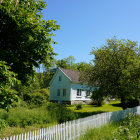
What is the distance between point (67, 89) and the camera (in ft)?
88.7

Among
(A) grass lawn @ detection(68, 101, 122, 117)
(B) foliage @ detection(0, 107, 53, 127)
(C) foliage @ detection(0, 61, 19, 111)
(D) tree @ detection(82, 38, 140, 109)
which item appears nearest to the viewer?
(C) foliage @ detection(0, 61, 19, 111)

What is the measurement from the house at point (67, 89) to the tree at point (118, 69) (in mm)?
12084

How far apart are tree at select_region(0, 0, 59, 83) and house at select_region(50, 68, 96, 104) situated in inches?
810

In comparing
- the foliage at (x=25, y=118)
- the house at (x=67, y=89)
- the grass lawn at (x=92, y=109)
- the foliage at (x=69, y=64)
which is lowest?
the grass lawn at (x=92, y=109)

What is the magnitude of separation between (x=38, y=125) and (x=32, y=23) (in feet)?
22.1

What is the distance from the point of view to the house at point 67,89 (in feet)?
87.1

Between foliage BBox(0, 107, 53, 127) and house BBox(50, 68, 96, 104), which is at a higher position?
house BBox(50, 68, 96, 104)

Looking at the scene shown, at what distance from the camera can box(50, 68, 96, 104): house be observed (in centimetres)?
2655

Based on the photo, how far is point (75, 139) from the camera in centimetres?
647

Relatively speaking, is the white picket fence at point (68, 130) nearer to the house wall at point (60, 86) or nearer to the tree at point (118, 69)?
the tree at point (118, 69)

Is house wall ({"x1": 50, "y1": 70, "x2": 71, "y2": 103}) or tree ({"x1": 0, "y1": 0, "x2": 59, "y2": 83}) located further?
house wall ({"x1": 50, "y1": 70, "x2": 71, "y2": 103})

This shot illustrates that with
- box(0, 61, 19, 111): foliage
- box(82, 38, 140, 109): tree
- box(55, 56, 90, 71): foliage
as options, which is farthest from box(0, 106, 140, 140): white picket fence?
box(55, 56, 90, 71): foliage

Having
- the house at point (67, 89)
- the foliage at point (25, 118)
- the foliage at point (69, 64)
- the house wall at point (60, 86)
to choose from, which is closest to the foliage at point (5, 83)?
A: the foliage at point (25, 118)

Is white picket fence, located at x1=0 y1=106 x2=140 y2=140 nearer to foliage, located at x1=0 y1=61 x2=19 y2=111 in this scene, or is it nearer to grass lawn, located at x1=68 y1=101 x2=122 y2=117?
foliage, located at x1=0 y1=61 x2=19 y2=111
